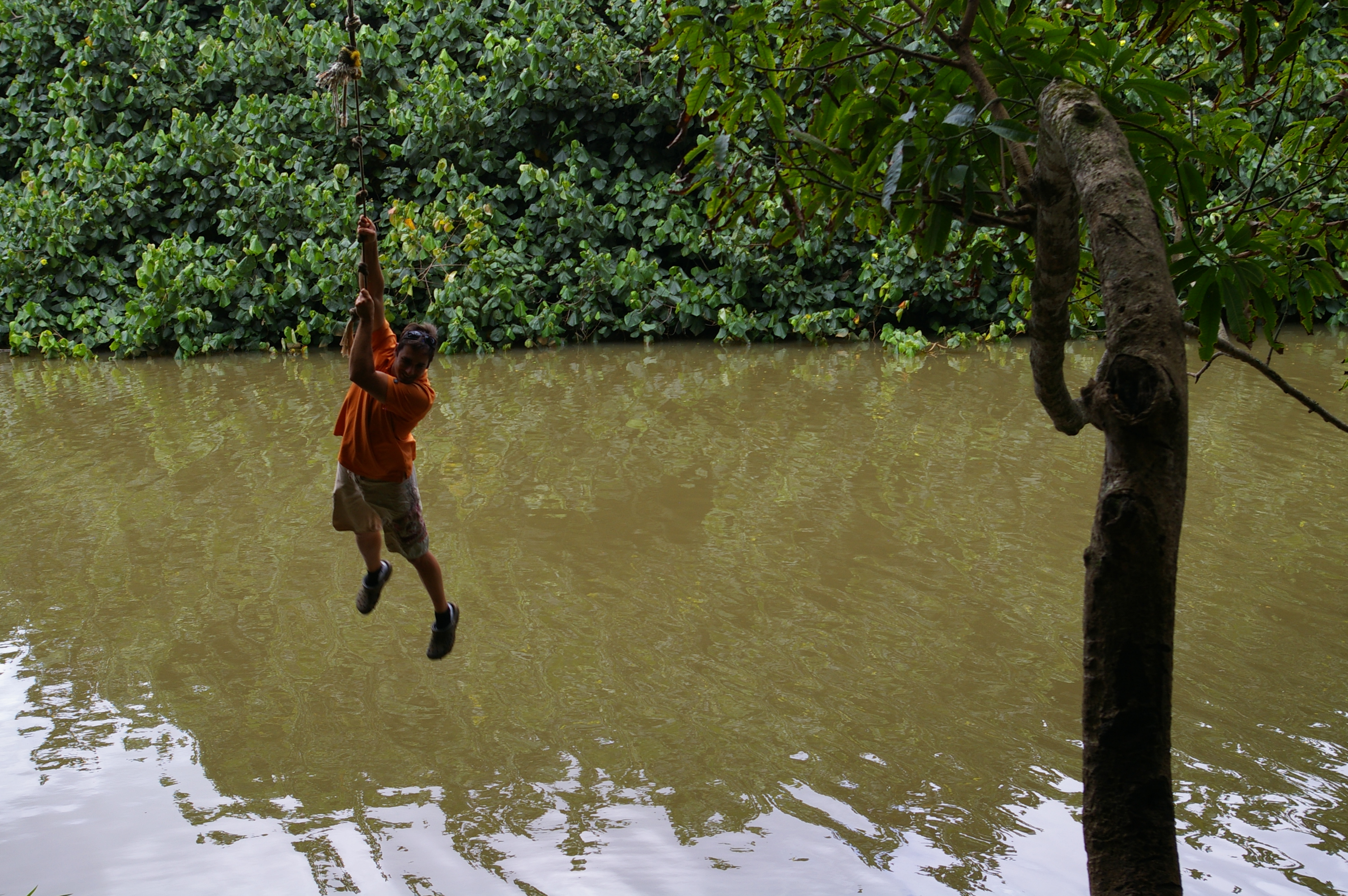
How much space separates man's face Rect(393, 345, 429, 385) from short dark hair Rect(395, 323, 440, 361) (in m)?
0.01

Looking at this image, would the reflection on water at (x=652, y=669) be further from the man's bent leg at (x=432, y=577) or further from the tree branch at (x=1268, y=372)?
the tree branch at (x=1268, y=372)

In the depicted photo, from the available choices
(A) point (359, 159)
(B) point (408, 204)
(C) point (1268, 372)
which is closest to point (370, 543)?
(A) point (359, 159)

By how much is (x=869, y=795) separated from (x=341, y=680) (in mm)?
1981

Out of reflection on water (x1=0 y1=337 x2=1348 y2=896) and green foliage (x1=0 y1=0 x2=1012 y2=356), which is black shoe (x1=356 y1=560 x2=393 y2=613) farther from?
green foliage (x1=0 y1=0 x2=1012 y2=356)

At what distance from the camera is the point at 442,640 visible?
12.7 feet

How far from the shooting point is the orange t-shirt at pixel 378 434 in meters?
3.75

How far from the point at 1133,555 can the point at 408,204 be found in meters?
12.5

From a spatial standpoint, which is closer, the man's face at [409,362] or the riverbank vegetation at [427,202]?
the man's face at [409,362]

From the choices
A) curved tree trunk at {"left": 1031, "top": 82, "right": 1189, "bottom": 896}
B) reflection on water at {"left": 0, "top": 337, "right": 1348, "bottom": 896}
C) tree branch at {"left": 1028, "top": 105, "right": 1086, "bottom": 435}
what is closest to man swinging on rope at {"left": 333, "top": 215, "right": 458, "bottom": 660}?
reflection on water at {"left": 0, "top": 337, "right": 1348, "bottom": 896}

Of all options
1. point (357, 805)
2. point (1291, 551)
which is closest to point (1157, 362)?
point (357, 805)

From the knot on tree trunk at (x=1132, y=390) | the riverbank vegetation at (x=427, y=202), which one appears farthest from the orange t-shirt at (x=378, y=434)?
the riverbank vegetation at (x=427, y=202)

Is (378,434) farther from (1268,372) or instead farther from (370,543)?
(1268,372)

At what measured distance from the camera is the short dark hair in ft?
11.9

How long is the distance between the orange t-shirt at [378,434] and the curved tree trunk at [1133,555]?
2.57 m
